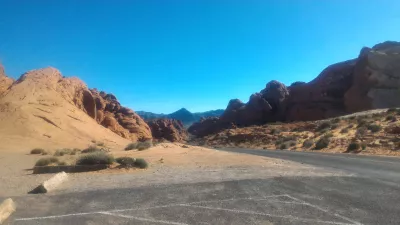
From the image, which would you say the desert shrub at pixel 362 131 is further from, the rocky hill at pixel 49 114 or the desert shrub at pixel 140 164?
the rocky hill at pixel 49 114

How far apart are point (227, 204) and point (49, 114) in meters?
38.9

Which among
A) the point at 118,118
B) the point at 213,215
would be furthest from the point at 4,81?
the point at 213,215

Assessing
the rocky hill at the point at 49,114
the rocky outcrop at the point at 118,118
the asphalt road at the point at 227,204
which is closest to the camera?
the asphalt road at the point at 227,204

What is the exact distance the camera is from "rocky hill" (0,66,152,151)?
118 ft

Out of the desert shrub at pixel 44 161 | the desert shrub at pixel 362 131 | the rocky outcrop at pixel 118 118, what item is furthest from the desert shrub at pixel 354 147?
the rocky outcrop at pixel 118 118

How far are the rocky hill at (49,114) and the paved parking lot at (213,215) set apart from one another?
92.9ft

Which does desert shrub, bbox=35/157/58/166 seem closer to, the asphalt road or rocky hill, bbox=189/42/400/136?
the asphalt road

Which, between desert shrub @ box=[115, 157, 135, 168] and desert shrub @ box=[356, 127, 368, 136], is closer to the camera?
desert shrub @ box=[115, 157, 135, 168]

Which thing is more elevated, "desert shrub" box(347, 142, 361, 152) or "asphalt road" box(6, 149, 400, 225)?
"desert shrub" box(347, 142, 361, 152)

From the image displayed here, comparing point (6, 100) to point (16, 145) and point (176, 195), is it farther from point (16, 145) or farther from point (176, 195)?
point (176, 195)

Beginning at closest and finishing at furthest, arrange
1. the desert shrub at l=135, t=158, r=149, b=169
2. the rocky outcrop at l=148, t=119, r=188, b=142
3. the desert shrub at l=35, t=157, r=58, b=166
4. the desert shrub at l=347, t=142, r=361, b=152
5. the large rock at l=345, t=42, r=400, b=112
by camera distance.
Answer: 1. the desert shrub at l=135, t=158, r=149, b=169
2. the desert shrub at l=35, t=157, r=58, b=166
3. the desert shrub at l=347, t=142, r=361, b=152
4. the large rock at l=345, t=42, r=400, b=112
5. the rocky outcrop at l=148, t=119, r=188, b=142

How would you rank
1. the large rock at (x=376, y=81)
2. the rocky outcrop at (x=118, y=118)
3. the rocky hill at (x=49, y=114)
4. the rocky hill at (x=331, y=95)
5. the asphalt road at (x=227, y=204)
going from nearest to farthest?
the asphalt road at (x=227, y=204)
the rocky hill at (x=49, y=114)
the rocky outcrop at (x=118, y=118)
the large rock at (x=376, y=81)
the rocky hill at (x=331, y=95)

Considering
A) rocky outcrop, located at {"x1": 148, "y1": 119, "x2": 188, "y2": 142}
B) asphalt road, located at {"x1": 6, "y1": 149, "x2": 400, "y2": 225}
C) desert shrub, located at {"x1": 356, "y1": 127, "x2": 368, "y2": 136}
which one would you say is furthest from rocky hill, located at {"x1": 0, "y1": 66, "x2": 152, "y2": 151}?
desert shrub, located at {"x1": 356, "y1": 127, "x2": 368, "y2": 136}

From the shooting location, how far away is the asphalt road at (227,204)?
6.89 meters
